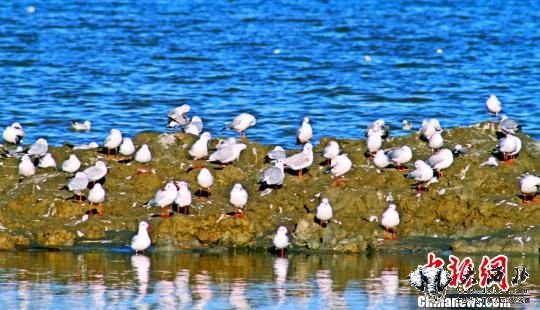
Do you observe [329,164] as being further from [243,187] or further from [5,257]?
[5,257]

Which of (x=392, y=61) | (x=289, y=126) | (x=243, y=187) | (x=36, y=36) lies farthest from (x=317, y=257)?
(x=36, y=36)

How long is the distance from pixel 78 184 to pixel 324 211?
148 inches

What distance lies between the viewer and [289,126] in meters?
32.2

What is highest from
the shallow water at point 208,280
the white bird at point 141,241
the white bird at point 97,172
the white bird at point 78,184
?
the white bird at point 97,172

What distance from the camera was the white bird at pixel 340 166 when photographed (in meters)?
22.1

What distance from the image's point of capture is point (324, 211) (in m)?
20.3

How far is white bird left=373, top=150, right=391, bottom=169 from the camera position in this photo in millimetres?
22578

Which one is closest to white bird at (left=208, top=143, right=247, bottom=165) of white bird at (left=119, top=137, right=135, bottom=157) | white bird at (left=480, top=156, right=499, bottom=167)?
white bird at (left=119, top=137, right=135, bottom=157)

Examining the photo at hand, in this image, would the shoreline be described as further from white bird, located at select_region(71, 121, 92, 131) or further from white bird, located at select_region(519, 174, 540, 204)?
white bird, located at select_region(71, 121, 92, 131)

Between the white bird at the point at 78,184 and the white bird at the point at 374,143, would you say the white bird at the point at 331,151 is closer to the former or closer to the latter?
the white bird at the point at 374,143

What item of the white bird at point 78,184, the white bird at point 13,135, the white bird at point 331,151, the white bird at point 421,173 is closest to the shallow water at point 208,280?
the white bird at point 78,184

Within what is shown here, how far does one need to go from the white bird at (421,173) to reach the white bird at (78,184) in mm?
4835

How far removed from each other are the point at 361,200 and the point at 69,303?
605 cm

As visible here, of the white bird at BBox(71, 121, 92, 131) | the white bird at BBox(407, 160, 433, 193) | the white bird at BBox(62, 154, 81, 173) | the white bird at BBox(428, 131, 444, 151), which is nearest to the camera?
the white bird at BBox(407, 160, 433, 193)
